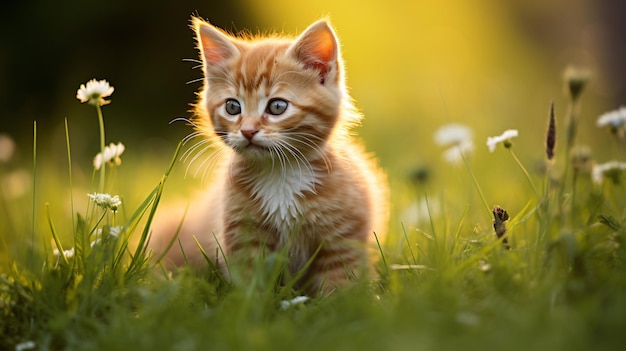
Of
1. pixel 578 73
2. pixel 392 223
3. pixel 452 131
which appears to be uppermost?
pixel 578 73

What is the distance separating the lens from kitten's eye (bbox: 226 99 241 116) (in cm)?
213

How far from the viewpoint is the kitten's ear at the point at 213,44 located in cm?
221

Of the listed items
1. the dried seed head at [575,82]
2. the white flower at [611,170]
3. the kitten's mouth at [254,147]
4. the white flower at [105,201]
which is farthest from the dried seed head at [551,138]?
the white flower at [105,201]

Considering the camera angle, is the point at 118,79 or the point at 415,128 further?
the point at 118,79

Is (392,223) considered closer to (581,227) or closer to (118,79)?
(581,227)

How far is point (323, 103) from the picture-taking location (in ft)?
6.93

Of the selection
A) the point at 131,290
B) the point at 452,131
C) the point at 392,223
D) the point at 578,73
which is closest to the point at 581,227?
the point at 578,73

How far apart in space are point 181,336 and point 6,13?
494cm

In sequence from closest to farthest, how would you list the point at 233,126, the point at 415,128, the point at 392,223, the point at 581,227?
the point at 581,227, the point at 233,126, the point at 392,223, the point at 415,128

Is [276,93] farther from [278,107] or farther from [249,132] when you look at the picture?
[249,132]

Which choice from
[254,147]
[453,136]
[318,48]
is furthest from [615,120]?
[254,147]

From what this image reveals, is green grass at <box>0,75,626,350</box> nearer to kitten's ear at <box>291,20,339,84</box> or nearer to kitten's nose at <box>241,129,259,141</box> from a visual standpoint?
kitten's nose at <box>241,129,259,141</box>

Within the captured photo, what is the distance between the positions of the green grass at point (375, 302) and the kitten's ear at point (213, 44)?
748 millimetres

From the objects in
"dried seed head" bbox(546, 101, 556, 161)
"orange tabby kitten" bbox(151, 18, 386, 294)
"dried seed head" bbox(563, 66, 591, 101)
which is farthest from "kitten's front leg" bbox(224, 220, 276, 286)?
"dried seed head" bbox(563, 66, 591, 101)
